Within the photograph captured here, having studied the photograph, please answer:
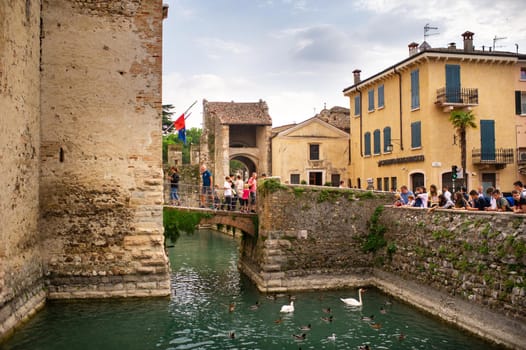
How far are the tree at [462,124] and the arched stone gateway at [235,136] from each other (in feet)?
44.6

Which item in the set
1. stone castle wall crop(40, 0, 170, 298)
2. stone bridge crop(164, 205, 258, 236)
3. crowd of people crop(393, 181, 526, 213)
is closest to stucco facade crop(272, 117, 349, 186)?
stone bridge crop(164, 205, 258, 236)

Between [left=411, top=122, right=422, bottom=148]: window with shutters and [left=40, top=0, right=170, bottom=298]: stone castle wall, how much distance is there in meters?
14.3

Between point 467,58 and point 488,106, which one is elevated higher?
point 467,58

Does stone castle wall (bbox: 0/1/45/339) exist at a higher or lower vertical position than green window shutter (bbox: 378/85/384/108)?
lower

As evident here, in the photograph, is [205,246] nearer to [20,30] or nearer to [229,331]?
[229,331]

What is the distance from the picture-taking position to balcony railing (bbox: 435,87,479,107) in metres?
23.2

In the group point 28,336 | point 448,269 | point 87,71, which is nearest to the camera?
point 28,336

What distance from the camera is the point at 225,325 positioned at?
515 inches

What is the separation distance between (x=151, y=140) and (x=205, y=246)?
50.2ft

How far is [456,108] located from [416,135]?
2231 millimetres

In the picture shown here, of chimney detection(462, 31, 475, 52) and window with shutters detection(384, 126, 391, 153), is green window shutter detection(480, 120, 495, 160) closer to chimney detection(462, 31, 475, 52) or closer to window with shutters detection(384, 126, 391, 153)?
chimney detection(462, 31, 475, 52)

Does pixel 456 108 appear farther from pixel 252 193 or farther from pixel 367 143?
pixel 252 193

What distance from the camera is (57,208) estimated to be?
46.7 ft

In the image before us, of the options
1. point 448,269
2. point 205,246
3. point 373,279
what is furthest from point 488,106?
point 205,246
